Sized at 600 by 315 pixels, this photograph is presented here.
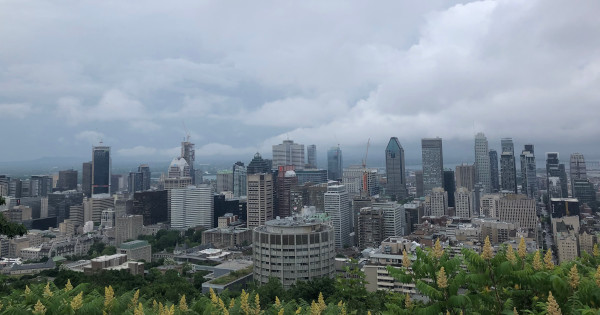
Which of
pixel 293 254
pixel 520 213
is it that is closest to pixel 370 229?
pixel 520 213

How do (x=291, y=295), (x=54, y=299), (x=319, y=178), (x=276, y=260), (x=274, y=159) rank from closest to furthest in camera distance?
(x=54, y=299) → (x=291, y=295) → (x=276, y=260) → (x=319, y=178) → (x=274, y=159)

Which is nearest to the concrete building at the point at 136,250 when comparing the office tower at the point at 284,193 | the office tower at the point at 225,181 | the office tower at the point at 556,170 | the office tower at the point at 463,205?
the office tower at the point at 284,193

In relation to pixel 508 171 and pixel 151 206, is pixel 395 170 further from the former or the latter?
pixel 151 206

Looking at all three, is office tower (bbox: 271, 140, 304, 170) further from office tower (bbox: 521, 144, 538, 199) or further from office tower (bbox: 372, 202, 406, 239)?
office tower (bbox: 372, 202, 406, 239)

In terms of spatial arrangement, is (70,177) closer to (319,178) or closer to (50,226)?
(50,226)

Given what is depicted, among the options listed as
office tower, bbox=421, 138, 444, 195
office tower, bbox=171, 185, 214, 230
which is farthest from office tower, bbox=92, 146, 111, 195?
office tower, bbox=421, 138, 444, 195

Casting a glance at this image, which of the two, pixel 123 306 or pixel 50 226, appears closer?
pixel 123 306

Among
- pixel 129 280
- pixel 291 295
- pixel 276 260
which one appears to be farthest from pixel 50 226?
pixel 291 295
